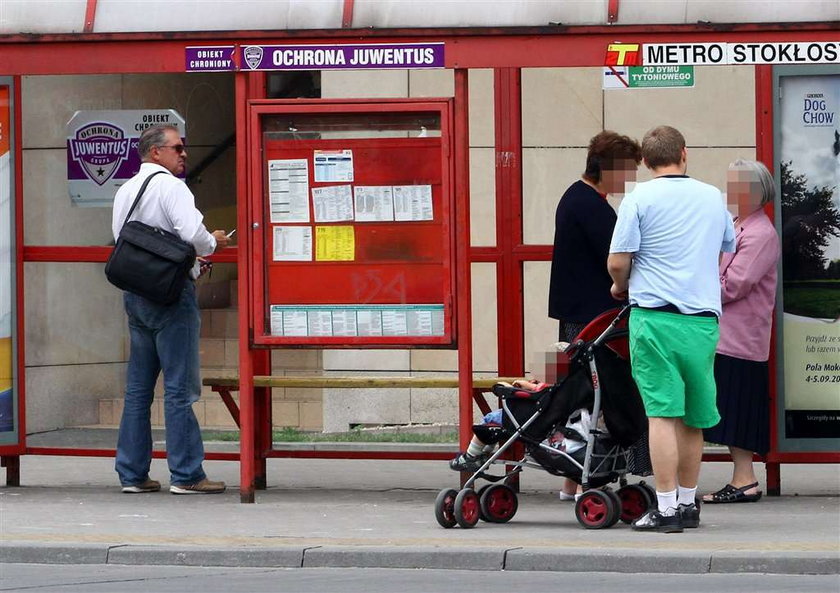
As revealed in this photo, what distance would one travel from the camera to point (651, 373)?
7.76 meters

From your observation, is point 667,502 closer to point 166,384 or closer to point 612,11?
point 612,11

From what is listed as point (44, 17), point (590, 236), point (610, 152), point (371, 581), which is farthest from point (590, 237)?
point (44, 17)

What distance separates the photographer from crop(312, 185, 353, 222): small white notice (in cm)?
898

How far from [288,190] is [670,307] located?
88.8 inches

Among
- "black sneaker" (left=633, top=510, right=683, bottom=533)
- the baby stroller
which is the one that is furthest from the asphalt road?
the baby stroller

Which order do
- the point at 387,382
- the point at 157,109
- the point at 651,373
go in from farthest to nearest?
the point at 157,109 → the point at 387,382 → the point at 651,373

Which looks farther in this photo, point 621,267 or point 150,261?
point 150,261

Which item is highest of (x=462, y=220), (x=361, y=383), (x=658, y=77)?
(x=658, y=77)

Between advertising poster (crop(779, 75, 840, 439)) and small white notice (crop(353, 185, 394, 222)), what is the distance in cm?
214

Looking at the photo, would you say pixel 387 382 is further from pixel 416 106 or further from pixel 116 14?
pixel 116 14

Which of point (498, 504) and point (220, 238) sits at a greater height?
point (220, 238)

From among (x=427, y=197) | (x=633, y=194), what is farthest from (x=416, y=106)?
(x=633, y=194)

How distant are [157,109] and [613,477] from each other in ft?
13.5

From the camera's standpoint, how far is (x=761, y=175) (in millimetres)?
8898
